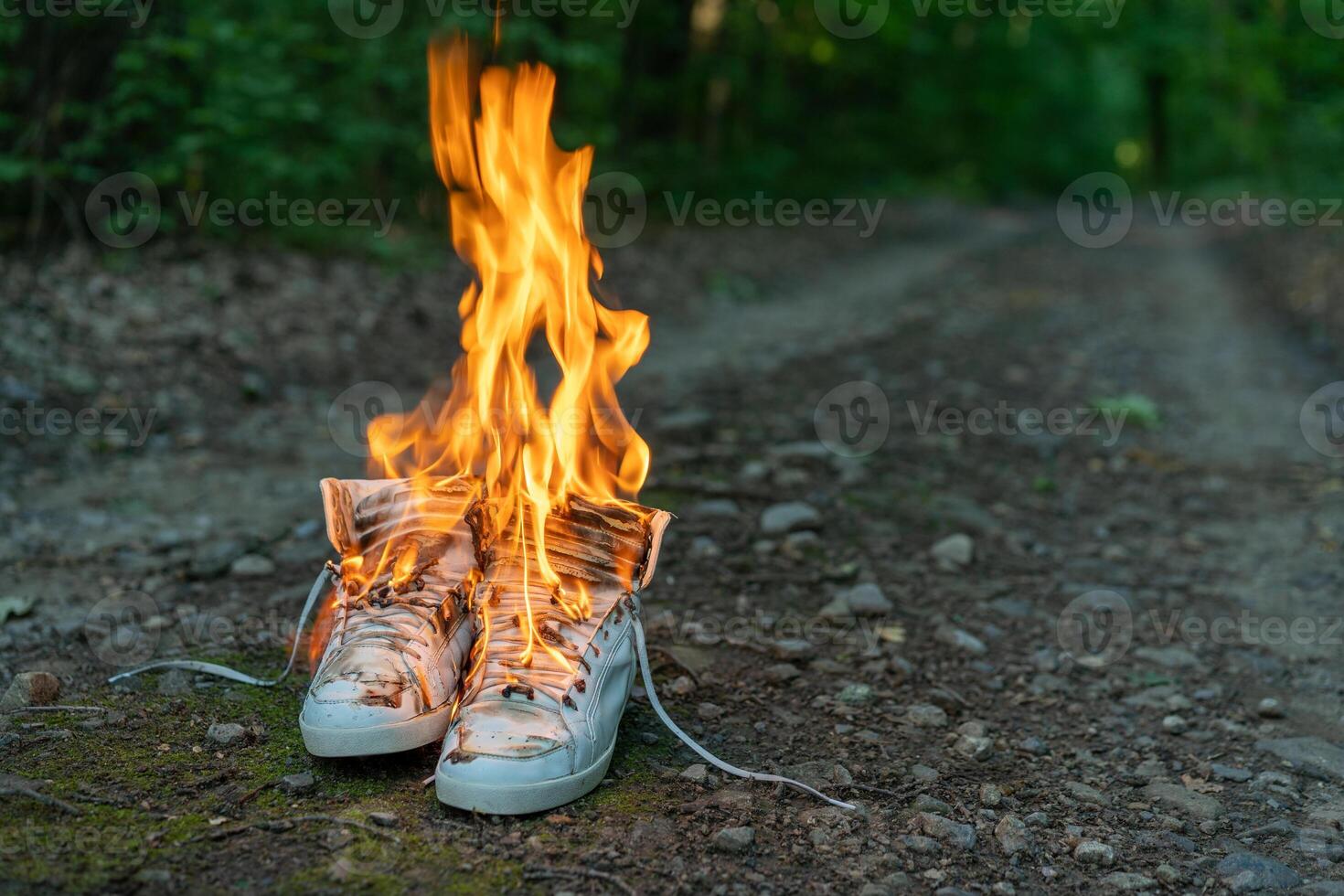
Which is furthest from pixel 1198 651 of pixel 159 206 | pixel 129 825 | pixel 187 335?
pixel 159 206

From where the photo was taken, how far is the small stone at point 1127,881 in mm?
2377

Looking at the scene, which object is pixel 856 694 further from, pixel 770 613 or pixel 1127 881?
pixel 1127 881

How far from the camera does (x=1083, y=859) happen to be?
2484 mm

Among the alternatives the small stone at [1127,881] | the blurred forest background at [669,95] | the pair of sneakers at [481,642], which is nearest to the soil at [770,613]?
the small stone at [1127,881]

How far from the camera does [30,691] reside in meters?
2.82

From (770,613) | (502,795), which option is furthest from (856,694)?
(502,795)

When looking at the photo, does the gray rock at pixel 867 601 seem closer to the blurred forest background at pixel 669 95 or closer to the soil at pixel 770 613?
the soil at pixel 770 613

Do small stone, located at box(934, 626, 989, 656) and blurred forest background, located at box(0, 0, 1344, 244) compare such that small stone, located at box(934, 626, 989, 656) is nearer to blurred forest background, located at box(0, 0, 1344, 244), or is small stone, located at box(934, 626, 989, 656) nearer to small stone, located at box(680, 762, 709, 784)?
small stone, located at box(680, 762, 709, 784)

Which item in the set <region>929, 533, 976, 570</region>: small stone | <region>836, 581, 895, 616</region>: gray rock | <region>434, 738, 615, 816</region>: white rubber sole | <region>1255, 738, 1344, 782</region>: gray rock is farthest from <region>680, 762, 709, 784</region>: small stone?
<region>929, 533, 976, 570</region>: small stone

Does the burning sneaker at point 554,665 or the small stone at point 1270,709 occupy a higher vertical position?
the burning sneaker at point 554,665

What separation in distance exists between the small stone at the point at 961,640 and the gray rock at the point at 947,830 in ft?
4.08

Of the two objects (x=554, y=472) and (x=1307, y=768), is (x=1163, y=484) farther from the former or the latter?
(x=554, y=472)

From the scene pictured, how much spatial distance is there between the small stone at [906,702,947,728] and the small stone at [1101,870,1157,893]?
78 centimetres

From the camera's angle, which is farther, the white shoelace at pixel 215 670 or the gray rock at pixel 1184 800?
the white shoelace at pixel 215 670
